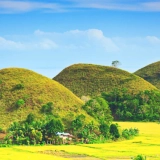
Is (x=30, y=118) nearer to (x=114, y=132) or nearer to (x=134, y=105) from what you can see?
(x=114, y=132)

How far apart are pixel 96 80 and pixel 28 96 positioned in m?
61.6

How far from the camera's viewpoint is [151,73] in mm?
174625

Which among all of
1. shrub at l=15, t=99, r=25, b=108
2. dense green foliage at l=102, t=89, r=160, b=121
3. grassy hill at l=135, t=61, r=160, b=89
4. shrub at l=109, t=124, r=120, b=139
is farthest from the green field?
grassy hill at l=135, t=61, r=160, b=89

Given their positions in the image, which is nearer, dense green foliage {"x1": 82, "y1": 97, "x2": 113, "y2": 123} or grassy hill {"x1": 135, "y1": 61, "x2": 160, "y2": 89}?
dense green foliage {"x1": 82, "y1": 97, "x2": 113, "y2": 123}

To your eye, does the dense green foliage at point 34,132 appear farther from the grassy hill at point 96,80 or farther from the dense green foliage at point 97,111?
the grassy hill at point 96,80

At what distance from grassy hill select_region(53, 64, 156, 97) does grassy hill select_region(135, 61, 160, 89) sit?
73.2ft

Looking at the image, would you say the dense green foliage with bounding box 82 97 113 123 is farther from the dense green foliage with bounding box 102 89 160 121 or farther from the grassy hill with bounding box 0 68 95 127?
the dense green foliage with bounding box 102 89 160 121

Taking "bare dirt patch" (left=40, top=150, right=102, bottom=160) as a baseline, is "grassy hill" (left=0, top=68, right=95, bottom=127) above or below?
above

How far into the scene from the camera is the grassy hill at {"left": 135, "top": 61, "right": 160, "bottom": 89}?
550 feet

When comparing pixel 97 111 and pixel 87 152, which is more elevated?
pixel 97 111

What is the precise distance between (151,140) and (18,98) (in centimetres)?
2621

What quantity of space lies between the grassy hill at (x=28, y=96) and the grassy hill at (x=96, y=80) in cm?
4228

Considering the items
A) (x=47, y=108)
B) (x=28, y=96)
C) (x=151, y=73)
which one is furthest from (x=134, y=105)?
(x=151, y=73)

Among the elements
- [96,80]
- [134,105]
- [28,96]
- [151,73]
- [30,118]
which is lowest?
[30,118]
